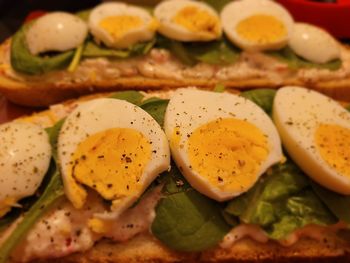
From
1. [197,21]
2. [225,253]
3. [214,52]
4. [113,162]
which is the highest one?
[197,21]

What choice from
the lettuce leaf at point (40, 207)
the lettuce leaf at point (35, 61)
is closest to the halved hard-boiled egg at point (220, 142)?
the lettuce leaf at point (40, 207)

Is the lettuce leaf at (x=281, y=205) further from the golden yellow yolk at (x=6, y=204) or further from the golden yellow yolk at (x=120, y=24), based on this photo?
the golden yellow yolk at (x=120, y=24)

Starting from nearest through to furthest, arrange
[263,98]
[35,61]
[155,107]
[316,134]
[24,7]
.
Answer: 1. [316,134]
2. [155,107]
3. [263,98]
4. [35,61]
5. [24,7]

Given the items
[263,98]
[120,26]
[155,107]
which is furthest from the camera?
[120,26]

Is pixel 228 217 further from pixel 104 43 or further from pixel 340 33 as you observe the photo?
pixel 340 33

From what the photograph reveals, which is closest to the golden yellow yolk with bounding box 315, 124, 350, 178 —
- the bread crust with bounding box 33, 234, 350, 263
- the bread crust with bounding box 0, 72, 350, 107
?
the bread crust with bounding box 33, 234, 350, 263

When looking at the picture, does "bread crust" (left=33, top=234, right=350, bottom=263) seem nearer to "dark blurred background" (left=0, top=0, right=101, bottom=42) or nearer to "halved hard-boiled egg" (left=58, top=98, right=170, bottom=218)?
"halved hard-boiled egg" (left=58, top=98, right=170, bottom=218)

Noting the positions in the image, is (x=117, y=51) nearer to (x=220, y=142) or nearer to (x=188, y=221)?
(x=220, y=142)

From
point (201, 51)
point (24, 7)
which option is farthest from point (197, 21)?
point (24, 7)

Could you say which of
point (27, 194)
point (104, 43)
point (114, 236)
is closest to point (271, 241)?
point (114, 236)
